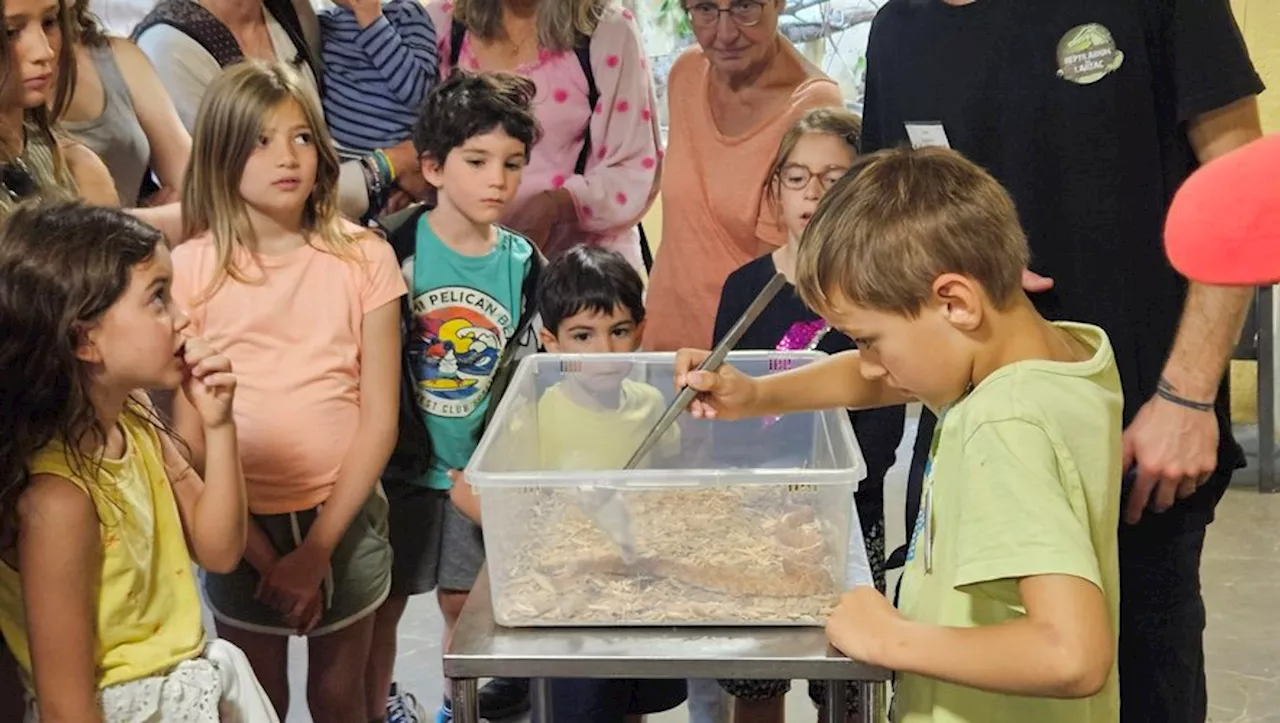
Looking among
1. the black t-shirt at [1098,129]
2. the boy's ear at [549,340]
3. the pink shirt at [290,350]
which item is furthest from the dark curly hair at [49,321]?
the black t-shirt at [1098,129]

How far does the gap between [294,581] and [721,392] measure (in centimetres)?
68

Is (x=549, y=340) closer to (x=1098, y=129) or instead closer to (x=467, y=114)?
(x=467, y=114)

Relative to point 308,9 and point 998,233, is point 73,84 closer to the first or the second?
point 308,9

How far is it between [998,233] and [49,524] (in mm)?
878

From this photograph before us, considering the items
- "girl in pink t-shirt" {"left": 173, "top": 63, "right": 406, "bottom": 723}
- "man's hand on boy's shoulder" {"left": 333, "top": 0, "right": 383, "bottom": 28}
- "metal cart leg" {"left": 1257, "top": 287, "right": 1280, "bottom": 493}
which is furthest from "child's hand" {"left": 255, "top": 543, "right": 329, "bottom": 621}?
"metal cart leg" {"left": 1257, "top": 287, "right": 1280, "bottom": 493}

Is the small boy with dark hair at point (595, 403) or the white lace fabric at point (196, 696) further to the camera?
the small boy with dark hair at point (595, 403)

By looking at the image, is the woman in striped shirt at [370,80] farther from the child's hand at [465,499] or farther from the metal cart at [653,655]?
the metal cart at [653,655]

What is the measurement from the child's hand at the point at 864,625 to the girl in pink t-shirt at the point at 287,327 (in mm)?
797


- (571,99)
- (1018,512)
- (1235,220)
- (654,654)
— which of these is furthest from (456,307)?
(1235,220)

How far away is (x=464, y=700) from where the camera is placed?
1110 millimetres

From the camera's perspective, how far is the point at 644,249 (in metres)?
2.38

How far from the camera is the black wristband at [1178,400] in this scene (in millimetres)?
1192

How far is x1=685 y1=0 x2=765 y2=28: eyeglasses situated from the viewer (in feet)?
6.32

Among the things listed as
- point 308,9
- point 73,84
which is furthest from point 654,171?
point 73,84
